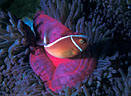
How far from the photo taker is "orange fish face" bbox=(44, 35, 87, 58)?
857 mm

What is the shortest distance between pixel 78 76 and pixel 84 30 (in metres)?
0.45

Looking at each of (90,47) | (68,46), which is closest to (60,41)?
(68,46)

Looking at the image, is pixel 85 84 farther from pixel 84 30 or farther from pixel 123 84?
pixel 84 30

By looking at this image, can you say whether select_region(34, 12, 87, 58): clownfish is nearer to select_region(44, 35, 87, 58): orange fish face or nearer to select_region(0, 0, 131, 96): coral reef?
select_region(44, 35, 87, 58): orange fish face

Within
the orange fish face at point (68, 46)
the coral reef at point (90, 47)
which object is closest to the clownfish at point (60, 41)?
the orange fish face at point (68, 46)

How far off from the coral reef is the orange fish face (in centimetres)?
21

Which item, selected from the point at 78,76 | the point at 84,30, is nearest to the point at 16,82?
the point at 78,76

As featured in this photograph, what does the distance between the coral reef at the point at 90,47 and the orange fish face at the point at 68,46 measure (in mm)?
212

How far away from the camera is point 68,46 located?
0.90m

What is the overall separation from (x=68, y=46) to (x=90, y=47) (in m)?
0.26

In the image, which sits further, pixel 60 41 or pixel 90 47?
pixel 90 47

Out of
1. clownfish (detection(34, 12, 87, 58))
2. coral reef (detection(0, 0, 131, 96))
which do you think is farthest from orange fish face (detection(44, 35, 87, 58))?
coral reef (detection(0, 0, 131, 96))

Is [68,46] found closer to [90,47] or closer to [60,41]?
[60,41]

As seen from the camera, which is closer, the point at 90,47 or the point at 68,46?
the point at 68,46
